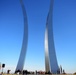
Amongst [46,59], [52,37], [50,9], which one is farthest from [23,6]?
[46,59]

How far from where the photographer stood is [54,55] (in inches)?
2327

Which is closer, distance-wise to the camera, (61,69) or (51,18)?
(61,69)

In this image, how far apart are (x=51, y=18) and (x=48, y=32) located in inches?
193

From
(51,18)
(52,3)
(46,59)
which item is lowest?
(46,59)

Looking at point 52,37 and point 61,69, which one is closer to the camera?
point 61,69

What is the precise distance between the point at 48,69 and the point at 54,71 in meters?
2.04

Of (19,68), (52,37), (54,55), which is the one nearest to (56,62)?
(54,55)

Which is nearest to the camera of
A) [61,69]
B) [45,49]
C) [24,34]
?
[61,69]

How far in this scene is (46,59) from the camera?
2286 inches

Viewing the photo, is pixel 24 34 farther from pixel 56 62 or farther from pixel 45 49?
pixel 56 62

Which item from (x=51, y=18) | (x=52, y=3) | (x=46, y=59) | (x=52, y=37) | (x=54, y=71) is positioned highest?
(x=52, y=3)

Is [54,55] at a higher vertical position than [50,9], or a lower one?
lower

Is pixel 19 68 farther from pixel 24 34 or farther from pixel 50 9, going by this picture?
A: pixel 50 9

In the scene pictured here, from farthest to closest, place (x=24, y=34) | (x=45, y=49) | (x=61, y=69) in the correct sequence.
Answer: (x=24, y=34) → (x=45, y=49) → (x=61, y=69)
